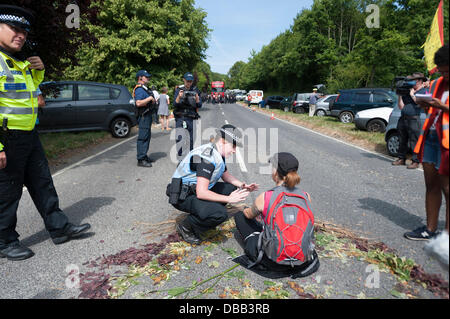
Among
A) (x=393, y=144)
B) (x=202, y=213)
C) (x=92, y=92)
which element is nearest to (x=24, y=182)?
(x=202, y=213)

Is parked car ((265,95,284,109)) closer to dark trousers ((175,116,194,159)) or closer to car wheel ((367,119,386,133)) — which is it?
car wheel ((367,119,386,133))

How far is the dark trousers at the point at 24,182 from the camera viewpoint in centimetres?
281

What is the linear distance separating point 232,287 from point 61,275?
161cm

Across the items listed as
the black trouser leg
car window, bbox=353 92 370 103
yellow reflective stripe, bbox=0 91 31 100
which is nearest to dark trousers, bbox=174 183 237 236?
the black trouser leg

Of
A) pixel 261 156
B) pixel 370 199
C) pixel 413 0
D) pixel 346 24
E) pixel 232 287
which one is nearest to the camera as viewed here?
pixel 232 287

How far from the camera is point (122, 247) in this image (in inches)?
128

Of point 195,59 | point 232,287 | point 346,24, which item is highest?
point 346,24

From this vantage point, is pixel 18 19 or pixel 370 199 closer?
pixel 18 19

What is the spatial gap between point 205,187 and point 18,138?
6.23 ft

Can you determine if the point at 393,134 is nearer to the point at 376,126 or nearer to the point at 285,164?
the point at 376,126

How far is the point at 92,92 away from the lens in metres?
10.2

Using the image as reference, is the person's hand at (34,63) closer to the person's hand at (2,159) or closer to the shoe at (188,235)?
the person's hand at (2,159)

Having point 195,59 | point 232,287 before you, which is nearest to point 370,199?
point 232,287
